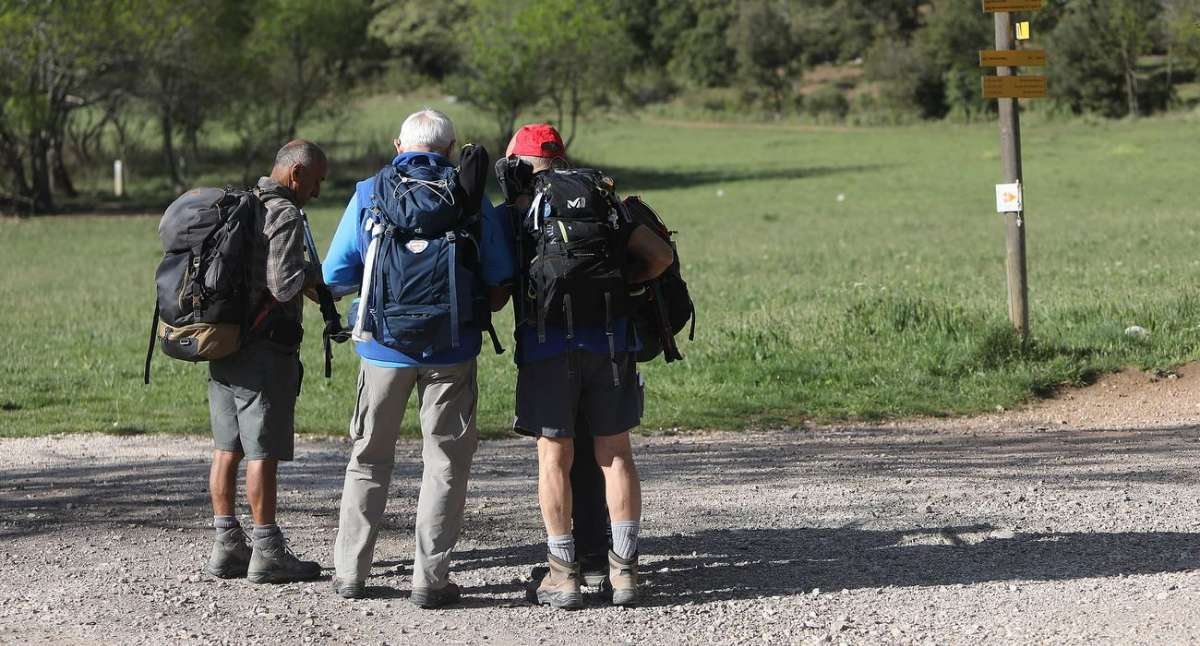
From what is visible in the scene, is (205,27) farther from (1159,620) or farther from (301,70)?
(1159,620)

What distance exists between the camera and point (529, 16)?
171ft

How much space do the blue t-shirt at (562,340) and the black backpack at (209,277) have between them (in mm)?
1045

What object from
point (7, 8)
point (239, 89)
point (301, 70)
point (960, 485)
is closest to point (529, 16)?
point (301, 70)

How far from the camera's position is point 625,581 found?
543cm

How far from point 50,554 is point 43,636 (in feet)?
3.73

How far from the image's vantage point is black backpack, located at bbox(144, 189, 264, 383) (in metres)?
5.51

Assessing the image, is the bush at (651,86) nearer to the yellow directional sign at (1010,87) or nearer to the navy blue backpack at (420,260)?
the yellow directional sign at (1010,87)

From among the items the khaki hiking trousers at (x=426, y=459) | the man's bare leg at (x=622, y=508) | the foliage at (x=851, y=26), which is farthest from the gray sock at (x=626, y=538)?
the foliage at (x=851, y=26)

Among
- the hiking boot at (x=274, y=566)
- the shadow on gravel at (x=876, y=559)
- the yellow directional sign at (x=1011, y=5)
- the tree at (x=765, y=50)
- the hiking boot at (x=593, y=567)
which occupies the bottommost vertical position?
the shadow on gravel at (x=876, y=559)

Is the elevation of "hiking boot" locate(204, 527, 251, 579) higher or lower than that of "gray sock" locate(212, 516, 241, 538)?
lower

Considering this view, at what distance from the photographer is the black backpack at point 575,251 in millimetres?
5164

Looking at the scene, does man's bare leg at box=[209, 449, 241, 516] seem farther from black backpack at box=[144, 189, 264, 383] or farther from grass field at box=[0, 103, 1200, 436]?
grass field at box=[0, 103, 1200, 436]

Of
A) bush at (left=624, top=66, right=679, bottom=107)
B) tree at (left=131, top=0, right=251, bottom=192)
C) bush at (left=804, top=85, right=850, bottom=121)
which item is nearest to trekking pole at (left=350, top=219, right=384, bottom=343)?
tree at (left=131, top=0, right=251, bottom=192)

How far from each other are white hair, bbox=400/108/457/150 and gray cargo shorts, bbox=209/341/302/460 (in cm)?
102
